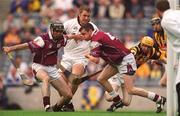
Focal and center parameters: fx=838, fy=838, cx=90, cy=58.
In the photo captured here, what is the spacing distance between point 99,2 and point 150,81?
4.01 metres

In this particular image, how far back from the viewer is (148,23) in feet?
76.0

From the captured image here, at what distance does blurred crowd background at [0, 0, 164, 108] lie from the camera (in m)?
22.9

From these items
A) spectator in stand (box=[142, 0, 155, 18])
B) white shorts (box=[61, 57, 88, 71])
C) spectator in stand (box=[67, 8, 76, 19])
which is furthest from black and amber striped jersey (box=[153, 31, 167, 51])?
spectator in stand (box=[142, 0, 155, 18])

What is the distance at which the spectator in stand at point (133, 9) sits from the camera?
23.6 meters

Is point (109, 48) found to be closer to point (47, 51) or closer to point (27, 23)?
point (47, 51)

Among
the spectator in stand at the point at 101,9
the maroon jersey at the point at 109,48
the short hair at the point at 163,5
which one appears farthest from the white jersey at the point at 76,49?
the spectator in stand at the point at 101,9

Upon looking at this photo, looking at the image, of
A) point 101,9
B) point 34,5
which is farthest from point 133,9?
point 34,5

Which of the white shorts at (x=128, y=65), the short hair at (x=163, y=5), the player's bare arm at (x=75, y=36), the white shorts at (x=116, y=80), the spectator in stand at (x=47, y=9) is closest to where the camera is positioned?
the short hair at (x=163, y=5)

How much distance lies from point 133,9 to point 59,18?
6.92 feet

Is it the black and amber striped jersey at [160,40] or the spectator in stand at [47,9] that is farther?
the spectator in stand at [47,9]

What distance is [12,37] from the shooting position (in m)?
24.0

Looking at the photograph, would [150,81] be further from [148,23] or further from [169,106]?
[169,106]

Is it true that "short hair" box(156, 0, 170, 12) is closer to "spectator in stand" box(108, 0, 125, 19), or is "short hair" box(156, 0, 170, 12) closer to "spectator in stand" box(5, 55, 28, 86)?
"spectator in stand" box(5, 55, 28, 86)

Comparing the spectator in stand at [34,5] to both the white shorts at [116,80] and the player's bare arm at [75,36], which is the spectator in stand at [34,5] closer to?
the white shorts at [116,80]
